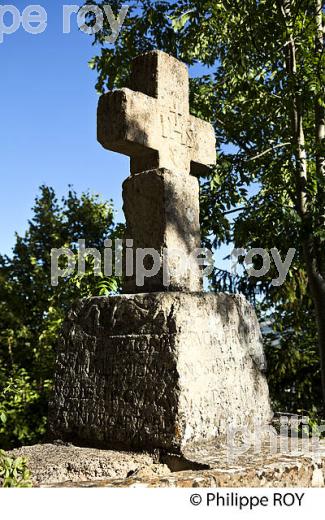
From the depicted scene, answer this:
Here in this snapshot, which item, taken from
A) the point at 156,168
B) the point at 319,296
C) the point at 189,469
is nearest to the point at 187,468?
the point at 189,469

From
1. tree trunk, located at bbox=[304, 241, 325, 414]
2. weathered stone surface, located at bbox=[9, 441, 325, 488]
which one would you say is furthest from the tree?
weathered stone surface, located at bbox=[9, 441, 325, 488]

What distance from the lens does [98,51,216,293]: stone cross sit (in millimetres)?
2904

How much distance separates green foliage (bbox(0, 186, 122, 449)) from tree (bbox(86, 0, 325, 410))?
1582 millimetres

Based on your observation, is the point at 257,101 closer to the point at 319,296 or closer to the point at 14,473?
→ the point at 319,296

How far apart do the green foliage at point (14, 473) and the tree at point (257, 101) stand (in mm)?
4289

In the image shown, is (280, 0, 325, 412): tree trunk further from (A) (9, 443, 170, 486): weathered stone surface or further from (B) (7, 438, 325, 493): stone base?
(A) (9, 443, 170, 486): weathered stone surface

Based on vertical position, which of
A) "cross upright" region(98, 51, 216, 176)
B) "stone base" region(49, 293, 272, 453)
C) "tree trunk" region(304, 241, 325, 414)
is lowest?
"stone base" region(49, 293, 272, 453)

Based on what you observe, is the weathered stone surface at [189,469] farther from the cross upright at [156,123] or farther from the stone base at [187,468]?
the cross upright at [156,123]

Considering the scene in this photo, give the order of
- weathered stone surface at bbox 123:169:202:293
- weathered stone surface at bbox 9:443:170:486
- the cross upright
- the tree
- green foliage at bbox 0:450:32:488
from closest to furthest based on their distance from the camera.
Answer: green foliage at bbox 0:450:32:488 < weathered stone surface at bbox 9:443:170:486 < weathered stone surface at bbox 123:169:202:293 < the cross upright < the tree

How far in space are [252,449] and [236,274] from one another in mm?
5182

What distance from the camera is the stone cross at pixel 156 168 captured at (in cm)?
290

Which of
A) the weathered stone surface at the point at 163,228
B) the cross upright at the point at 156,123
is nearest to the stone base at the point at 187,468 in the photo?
the weathered stone surface at the point at 163,228
